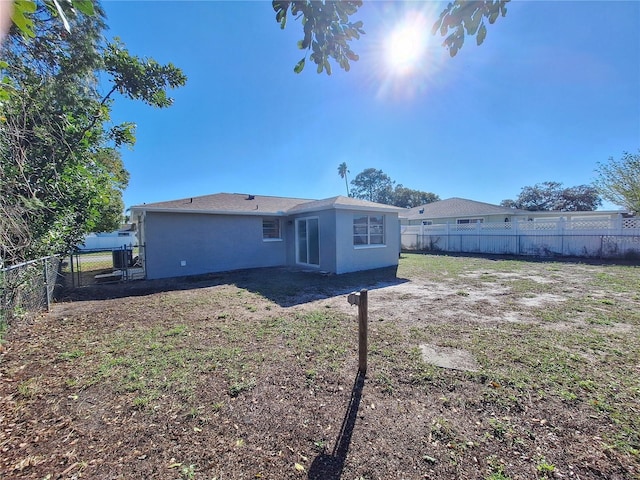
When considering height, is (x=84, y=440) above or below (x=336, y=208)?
below

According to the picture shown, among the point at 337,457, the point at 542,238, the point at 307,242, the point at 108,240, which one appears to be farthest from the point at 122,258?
the point at 108,240

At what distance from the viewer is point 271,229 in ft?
40.6

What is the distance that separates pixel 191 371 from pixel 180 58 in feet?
32.7

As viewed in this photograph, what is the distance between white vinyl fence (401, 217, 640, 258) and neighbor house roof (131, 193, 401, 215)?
8.70m

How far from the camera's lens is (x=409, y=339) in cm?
410

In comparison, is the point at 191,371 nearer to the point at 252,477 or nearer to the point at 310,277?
the point at 252,477

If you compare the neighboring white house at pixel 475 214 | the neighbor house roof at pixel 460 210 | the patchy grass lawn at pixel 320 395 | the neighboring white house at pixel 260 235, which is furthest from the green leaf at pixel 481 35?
the neighbor house roof at pixel 460 210

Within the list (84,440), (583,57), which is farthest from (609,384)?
(583,57)

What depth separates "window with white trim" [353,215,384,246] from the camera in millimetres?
10500

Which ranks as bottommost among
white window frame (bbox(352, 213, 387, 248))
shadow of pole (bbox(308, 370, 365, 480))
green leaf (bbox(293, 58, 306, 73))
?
shadow of pole (bbox(308, 370, 365, 480))

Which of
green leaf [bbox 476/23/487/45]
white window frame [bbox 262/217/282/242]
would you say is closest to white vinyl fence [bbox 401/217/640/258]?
white window frame [bbox 262/217/282/242]

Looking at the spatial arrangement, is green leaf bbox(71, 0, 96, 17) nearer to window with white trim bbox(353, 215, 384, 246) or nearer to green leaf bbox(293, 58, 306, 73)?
green leaf bbox(293, 58, 306, 73)

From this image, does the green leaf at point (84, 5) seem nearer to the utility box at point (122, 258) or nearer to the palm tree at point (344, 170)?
the utility box at point (122, 258)

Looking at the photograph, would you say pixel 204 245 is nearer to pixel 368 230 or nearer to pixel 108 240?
pixel 368 230
